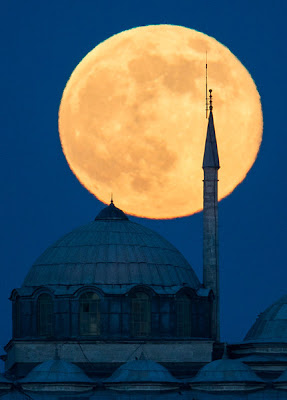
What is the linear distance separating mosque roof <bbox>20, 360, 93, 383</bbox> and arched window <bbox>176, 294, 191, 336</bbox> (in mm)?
9125

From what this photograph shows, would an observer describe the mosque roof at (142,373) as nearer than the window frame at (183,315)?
Yes

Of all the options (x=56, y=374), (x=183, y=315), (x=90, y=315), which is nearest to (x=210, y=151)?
(x=183, y=315)

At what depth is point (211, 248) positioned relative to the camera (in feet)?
420

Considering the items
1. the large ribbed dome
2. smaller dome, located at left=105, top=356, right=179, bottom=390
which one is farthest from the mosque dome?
smaller dome, located at left=105, top=356, right=179, bottom=390

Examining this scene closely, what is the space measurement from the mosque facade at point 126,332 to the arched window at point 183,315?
2.7 inches

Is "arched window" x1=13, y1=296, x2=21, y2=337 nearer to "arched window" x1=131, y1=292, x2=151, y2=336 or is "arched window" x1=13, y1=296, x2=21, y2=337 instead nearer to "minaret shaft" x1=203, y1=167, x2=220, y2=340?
"arched window" x1=131, y1=292, x2=151, y2=336

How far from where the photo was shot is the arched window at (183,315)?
122m

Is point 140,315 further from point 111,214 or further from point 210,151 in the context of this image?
point 210,151

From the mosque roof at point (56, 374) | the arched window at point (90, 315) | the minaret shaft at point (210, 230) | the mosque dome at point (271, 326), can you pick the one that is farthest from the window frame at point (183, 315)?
the mosque roof at point (56, 374)

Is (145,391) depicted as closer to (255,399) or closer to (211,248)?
(255,399)

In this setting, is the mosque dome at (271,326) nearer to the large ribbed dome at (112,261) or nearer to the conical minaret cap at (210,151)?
the large ribbed dome at (112,261)

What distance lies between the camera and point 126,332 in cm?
12006

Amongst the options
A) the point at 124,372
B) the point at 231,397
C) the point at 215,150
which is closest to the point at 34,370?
the point at 124,372

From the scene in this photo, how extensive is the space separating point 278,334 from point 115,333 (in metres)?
11.4
